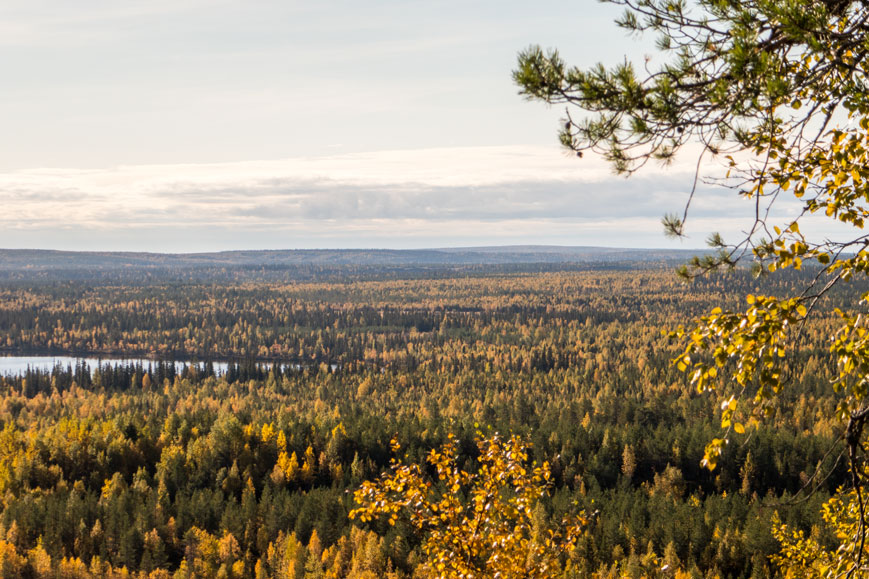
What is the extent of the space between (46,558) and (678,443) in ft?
422

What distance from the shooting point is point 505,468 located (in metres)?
25.9

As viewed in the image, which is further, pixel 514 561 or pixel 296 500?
pixel 296 500

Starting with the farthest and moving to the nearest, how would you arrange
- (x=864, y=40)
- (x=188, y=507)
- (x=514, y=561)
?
(x=188, y=507) → (x=514, y=561) → (x=864, y=40)

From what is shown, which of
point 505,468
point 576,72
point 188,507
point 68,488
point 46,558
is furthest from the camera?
point 68,488

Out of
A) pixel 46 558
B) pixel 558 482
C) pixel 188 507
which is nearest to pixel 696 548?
pixel 558 482

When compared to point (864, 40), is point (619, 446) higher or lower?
lower

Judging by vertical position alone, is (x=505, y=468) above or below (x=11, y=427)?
above

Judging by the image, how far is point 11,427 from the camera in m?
186

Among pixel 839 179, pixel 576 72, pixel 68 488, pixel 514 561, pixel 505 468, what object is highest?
pixel 576 72

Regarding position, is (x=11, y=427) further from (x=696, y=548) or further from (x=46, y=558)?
(x=696, y=548)

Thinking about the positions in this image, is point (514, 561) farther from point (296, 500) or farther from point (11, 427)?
point (11, 427)

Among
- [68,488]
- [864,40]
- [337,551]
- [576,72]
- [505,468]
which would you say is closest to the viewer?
[864,40]

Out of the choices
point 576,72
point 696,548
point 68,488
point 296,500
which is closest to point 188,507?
point 296,500

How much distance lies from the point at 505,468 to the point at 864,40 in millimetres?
17720
